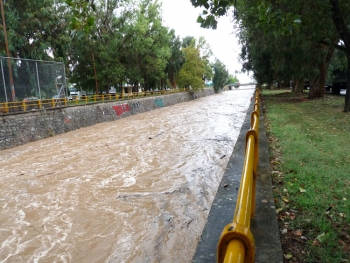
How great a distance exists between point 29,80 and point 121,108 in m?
9.14

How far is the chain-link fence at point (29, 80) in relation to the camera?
1487 cm

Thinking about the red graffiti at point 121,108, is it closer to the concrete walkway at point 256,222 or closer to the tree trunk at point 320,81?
the tree trunk at point 320,81

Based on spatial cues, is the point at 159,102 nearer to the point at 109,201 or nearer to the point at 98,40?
the point at 98,40

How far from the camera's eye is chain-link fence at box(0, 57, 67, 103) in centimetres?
1487

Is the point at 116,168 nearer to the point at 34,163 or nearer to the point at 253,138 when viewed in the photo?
the point at 34,163

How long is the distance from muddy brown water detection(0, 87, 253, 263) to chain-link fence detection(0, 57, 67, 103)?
4.63 meters

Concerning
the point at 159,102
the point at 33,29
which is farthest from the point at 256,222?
the point at 159,102

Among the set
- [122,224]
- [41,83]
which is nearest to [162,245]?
[122,224]

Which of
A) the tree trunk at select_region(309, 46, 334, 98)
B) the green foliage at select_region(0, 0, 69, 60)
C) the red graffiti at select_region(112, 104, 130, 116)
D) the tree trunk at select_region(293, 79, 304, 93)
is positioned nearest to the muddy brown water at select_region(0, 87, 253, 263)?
the red graffiti at select_region(112, 104, 130, 116)

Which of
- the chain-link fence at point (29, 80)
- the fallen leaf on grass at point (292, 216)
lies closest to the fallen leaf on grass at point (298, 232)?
the fallen leaf on grass at point (292, 216)

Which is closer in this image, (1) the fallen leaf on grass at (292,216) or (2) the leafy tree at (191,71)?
(1) the fallen leaf on grass at (292,216)

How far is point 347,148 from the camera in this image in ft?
22.3

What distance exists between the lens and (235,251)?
4.66 feet

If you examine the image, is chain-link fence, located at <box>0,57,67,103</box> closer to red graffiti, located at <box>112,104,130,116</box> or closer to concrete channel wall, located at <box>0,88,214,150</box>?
→ concrete channel wall, located at <box>0,88,214,150</box>
